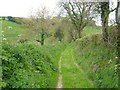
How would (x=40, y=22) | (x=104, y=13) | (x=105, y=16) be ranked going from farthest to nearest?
(x=40, y=22)
(x=104, y=13)
(x=105, y=16)

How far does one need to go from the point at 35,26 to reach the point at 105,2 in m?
15.3

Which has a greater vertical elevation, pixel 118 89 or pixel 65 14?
pixel 65 14

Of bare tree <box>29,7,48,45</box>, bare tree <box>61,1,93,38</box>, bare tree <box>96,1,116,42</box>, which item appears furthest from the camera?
bare tree <box>61,1,93,38</box>

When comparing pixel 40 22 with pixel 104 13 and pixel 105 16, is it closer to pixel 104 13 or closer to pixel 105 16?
pixel 104 13

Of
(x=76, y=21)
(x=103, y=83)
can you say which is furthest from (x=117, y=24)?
(x=76, y=21)

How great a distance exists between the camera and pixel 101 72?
23.8 feet

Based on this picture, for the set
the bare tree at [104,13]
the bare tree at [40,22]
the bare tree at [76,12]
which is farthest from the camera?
the bare tree at [76,12]

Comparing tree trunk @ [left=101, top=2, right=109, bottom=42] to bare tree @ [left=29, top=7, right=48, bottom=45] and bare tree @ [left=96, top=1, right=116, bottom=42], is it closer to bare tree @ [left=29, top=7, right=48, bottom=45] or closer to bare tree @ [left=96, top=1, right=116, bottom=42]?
bare tree @ [left=96, top=1, right=116, bottom=42]

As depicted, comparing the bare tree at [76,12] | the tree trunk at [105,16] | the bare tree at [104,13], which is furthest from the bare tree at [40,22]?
the tree trunk at [105,16]

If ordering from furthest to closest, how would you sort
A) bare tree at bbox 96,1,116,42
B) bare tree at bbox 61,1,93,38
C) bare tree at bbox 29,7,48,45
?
1. bare tree at bbox 61,1,93,38
2. bare tree at bbox 29,7,48,45
3. bare tree at bbox 96,1,116,42

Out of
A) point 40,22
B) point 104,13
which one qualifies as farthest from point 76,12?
point 104,13

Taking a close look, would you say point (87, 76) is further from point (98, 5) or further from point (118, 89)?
point (98, 5)

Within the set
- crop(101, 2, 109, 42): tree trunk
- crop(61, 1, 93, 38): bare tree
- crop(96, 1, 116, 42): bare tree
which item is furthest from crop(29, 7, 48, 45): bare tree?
crop(101, 2, 109, 42): tree trunk

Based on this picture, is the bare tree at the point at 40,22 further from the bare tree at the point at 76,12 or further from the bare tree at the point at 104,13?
the bare tree at the point at 104,13
